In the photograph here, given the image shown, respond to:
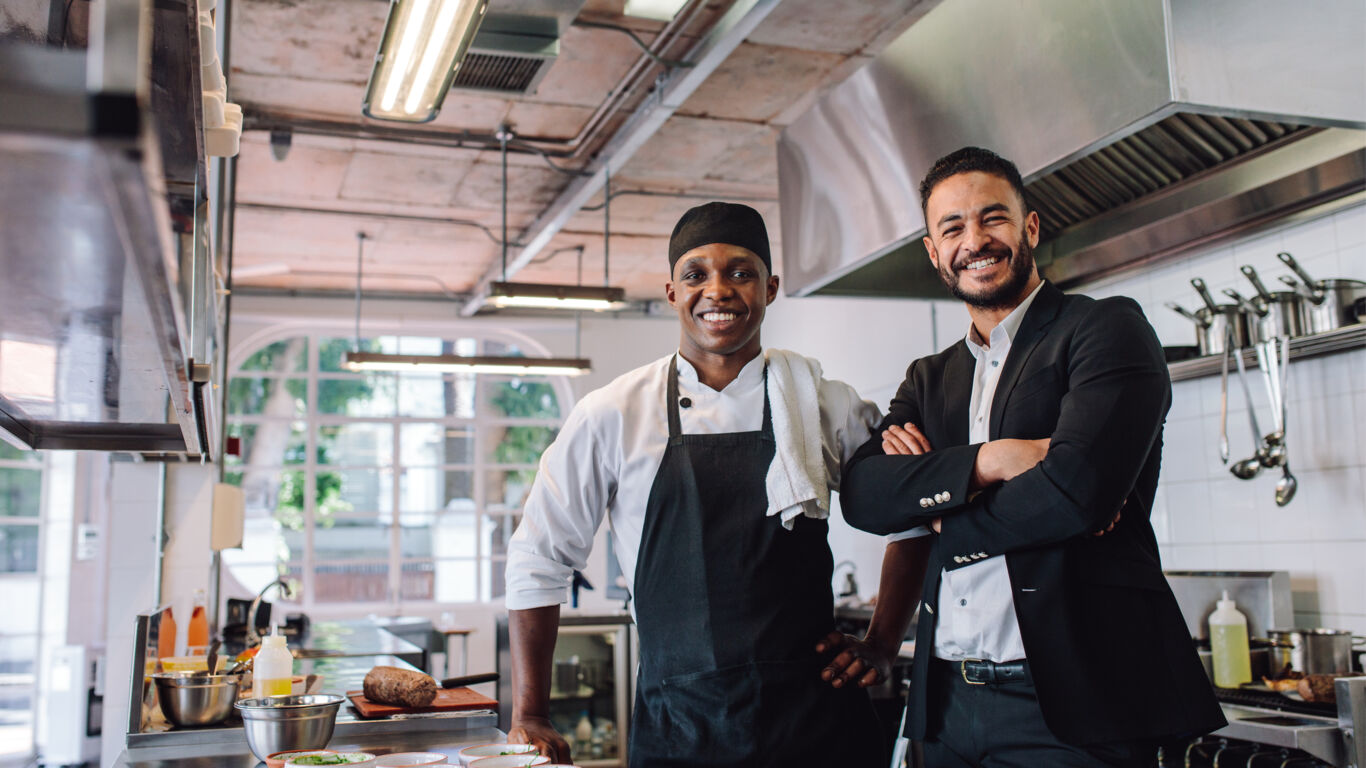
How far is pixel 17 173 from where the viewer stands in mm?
575

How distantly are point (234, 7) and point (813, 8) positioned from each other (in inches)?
88.5

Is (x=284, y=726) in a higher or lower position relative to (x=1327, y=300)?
lower

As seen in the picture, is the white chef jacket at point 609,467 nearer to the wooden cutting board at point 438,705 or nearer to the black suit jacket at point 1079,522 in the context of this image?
the black suit jacket at point 1079,522

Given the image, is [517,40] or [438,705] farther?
[517,40]

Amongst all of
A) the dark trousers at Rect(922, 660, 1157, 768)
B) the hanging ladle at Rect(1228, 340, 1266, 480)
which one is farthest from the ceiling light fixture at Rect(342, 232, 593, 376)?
the dark trousers at Rect(922, 660, 1157, 768)

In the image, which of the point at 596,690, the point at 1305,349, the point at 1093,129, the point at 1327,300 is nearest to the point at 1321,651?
the point at 1305,349

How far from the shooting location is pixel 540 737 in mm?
1849

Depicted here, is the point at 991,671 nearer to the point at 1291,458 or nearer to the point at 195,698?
the point at 195,698

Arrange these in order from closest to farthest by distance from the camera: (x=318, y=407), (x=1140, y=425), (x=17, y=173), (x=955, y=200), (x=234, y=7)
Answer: (x=17, y=173)
(x=1140, y=425)
(x=955, y=200)
(x=234, y=7)
(x=318, y=407)

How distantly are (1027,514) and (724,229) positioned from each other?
2.35 feet

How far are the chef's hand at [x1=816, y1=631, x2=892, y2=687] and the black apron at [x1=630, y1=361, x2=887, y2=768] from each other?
2 centimetres

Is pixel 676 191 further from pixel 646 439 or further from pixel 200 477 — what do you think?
pixel 646 439

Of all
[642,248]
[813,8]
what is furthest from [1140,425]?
[642,248]

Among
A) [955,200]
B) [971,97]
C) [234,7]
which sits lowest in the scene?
[955,200]
